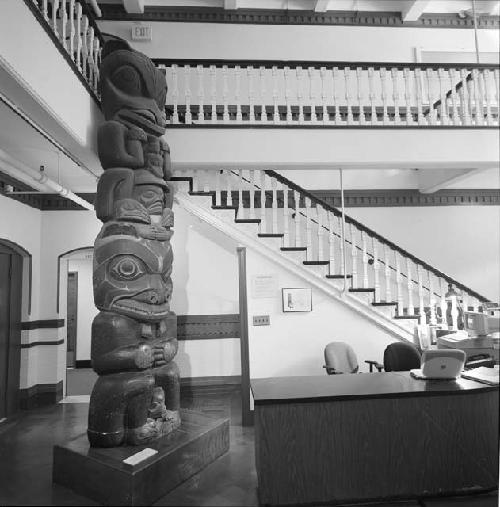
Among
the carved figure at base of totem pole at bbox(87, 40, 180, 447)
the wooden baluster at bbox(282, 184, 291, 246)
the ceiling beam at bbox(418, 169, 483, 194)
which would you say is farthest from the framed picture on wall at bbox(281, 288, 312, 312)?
the ceiling beam at bbox(418, 169, 483, 194)

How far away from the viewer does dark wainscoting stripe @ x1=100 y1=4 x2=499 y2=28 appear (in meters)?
4.84

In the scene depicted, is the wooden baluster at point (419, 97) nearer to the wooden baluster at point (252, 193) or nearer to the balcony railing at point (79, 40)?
the wooden baluster at point (252, 193)

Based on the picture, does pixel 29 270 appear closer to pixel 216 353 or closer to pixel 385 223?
pixel 216 353

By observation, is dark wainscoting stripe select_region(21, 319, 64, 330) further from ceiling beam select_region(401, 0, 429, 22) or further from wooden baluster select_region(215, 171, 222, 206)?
ceiling beam select_region(401, 0, 429, 22)

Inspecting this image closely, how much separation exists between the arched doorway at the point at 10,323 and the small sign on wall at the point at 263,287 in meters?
2.29

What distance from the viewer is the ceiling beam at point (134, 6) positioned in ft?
15.4

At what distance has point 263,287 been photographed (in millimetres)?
3486

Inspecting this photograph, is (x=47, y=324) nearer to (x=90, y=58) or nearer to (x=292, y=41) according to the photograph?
(x=90, y=58)

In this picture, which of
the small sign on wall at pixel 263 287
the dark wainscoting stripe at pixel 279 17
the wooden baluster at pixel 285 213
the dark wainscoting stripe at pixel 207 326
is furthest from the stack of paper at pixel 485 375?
the dark wainscoting stripe at pixel 279 17

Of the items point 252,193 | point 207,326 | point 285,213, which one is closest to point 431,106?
point 285,213

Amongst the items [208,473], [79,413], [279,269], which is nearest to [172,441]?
[208,473]

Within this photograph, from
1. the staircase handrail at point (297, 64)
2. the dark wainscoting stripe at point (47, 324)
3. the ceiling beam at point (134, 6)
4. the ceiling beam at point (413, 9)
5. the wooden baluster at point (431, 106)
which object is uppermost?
the ceiling beam at point (134, 6)

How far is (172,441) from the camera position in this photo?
2.21 m

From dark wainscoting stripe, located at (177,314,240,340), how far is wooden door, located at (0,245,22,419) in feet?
5.19
